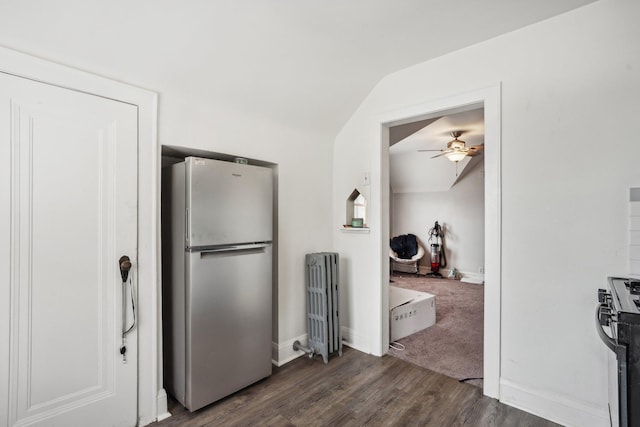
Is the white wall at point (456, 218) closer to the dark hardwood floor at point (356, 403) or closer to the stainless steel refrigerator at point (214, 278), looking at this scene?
the dark hardwood floor at point (356, 403)

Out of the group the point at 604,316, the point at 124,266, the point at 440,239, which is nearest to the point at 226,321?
the point at 124,266

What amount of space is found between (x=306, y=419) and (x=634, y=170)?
239 cm

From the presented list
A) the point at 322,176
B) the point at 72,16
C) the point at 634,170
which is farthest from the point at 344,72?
the point at 634,170

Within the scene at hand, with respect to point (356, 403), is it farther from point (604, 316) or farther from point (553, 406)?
point (604, 316)

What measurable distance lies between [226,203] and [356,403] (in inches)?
64.3

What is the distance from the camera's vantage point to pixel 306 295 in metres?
2.89

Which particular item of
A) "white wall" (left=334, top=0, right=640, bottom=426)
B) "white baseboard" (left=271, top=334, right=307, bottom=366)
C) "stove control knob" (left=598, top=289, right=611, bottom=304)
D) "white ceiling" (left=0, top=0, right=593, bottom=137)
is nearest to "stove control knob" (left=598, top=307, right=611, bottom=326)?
"stove control knob" (left=598, top=289, right=611, bottom=304)

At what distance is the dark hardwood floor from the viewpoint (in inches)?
74.2

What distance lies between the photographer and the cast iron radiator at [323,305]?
Result: 269 centimetres

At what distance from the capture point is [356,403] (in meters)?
2.07

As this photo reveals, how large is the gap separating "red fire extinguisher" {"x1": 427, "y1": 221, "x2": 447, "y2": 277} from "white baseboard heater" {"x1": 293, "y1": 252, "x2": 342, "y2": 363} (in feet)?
14.1

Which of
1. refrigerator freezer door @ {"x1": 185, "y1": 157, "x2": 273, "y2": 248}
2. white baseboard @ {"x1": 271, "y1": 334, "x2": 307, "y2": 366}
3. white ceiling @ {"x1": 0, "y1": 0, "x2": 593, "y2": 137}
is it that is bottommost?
white baseboard @ {"x1": 271, "y1": 334, "x2": 307, "y2": 366}

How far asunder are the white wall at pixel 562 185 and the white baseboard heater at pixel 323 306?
131 cm

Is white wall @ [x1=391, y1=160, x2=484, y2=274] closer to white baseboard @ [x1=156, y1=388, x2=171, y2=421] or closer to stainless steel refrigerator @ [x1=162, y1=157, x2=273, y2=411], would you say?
stainless steel refrigerator @ [x1=162, y1=157, x2=273, y2=411]
